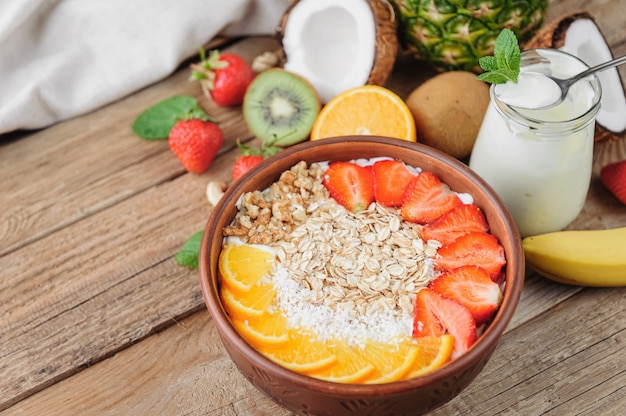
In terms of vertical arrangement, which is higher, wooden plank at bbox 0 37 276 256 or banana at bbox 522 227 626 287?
banana at bbox 522 227 626 287

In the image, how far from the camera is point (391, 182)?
1334 mm

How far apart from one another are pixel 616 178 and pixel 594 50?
337 millimetres

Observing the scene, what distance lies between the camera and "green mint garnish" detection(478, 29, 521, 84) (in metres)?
1.26

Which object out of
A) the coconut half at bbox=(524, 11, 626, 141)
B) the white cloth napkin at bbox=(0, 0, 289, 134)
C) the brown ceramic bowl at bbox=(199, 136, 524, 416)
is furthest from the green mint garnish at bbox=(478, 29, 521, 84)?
the white cloth napkin at bbox=(0, 0, 289, 134)

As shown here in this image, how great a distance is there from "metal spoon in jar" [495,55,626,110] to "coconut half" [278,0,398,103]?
437 millimetres

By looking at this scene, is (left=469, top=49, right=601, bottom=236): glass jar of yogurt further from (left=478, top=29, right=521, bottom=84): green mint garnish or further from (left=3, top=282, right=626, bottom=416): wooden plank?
(left=3, top=282, right=626, bottom=416): wooden plank

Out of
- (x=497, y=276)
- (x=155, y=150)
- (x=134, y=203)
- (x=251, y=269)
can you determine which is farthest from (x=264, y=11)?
(x=497, y=276)

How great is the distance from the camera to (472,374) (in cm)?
113

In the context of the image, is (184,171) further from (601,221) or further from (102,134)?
(601,221)

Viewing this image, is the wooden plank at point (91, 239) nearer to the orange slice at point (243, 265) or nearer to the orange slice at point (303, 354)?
the orange slice at point (243, 265)

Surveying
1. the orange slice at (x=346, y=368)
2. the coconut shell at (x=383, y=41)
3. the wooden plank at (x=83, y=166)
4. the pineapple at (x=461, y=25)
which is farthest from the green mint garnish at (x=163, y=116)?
the orange slice at (x=346, y=368)

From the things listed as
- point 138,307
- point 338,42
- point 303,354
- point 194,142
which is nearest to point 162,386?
point 138,307

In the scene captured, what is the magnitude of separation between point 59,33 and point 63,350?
88cm

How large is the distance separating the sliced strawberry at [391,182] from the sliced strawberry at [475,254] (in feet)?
0.50
